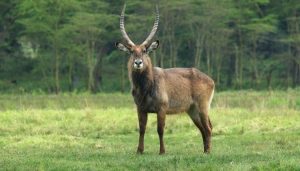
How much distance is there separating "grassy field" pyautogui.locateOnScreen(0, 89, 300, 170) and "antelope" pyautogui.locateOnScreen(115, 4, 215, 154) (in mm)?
591

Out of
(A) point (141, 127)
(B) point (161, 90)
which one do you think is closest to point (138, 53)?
(B) point (161, 90)

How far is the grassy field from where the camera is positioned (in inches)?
496

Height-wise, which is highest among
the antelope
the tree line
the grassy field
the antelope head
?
the antelope head

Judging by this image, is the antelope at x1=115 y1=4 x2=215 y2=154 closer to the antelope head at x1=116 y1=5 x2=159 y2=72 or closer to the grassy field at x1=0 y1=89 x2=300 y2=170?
the antelope head at x1=116 y1=5 x2=159 y2=72

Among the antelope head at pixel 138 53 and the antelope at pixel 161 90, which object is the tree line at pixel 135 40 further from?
the antelope head at pixel 138 53

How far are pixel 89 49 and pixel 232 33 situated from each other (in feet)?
33.9

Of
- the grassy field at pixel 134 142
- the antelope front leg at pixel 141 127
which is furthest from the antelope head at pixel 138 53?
the grassy field at pixel 134 142

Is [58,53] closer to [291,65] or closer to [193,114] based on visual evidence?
[291,65]

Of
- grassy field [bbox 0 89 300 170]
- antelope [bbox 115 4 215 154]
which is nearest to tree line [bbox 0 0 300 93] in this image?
grassy field [bbox 0 89 300 170]

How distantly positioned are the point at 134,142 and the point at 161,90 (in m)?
3.39

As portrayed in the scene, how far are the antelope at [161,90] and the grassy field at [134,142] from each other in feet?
1.94

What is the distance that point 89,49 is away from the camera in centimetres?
4828

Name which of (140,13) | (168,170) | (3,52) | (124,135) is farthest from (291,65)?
(168,170)

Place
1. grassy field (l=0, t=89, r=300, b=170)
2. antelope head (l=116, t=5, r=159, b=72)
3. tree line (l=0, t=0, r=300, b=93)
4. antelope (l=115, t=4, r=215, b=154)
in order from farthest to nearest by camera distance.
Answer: tree line (l=0, t=0, r=300, b=93) < antelope (l=115, t=4, r=215, b=154) < antelope head (l=116, t=5, r=159, b=72) < grassy field (l=0, t=89, r=300, b=170)
